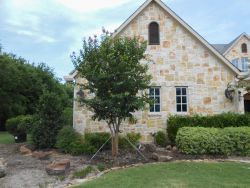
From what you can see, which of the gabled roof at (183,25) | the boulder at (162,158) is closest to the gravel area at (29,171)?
the boulder at (162,158)

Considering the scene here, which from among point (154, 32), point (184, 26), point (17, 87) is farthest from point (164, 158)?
point (17, 87)

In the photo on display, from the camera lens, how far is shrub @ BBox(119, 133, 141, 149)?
43.2 feet

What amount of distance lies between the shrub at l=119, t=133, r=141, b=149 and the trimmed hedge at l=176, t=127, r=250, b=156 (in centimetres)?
253

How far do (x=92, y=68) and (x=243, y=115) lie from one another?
7690mm

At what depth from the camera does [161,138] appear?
1426 centimetres

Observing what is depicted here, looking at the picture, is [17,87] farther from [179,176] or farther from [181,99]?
[179,176]

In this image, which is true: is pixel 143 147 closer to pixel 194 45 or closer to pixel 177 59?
pixel 177 59

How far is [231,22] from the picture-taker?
17.1 meters

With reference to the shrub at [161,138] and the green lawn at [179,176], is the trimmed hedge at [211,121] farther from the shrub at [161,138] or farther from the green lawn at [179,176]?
the green lawn at [179,176]

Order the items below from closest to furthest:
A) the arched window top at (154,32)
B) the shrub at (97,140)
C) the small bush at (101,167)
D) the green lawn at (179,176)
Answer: the green lawn at (179,176) < the small bush at (101,167) < the shrub at (97,140) < the arched window top at (154,32)

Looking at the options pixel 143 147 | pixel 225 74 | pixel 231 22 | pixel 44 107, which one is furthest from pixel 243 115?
pixel 44 107

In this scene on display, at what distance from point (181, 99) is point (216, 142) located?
4.01m

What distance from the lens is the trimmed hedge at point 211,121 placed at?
13.6 metres

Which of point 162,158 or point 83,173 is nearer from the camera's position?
point 83,173
